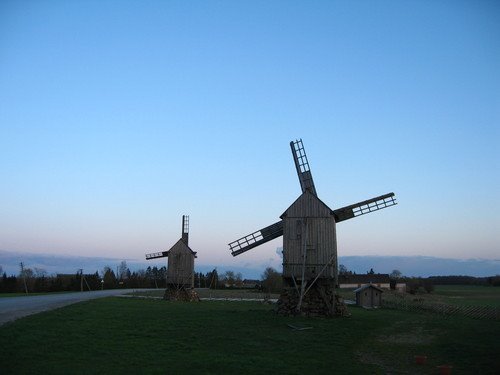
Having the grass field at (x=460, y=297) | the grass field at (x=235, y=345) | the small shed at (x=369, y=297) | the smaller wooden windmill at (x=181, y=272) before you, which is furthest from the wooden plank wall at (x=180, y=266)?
the grass field at (x=235, y=345)

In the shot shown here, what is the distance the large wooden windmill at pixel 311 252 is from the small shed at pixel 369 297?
13105mm

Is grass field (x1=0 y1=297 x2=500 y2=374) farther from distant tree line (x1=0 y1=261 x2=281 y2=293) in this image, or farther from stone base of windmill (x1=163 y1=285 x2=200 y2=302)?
distant tree line (x1=0 y1=261 x2=281 y2=293)

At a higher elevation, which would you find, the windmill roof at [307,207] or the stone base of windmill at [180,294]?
the windmill roof at [307,207]

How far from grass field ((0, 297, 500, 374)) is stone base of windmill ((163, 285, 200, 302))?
24155 millimetres

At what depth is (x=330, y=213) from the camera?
3403 cm

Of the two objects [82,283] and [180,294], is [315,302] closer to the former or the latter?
[180,294]

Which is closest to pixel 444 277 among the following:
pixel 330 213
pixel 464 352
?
pixel 330 213

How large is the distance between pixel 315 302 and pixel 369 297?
14174 mm

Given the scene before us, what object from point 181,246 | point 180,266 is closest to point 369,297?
point 180,266

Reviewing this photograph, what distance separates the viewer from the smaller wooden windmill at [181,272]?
53.9m

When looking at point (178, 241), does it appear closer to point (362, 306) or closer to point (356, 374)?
point (362, 306)

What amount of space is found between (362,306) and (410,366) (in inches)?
1121

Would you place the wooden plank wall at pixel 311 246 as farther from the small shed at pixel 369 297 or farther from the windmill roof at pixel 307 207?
the small shed at pixel 369 297

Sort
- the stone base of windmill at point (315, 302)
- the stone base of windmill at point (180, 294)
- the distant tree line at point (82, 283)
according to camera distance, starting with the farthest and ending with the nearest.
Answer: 1. the distant tree line at point (82, 283)
2. the stone base of windmill at point (180, 294)
3. the stone base of windmill at point (315, 302)
